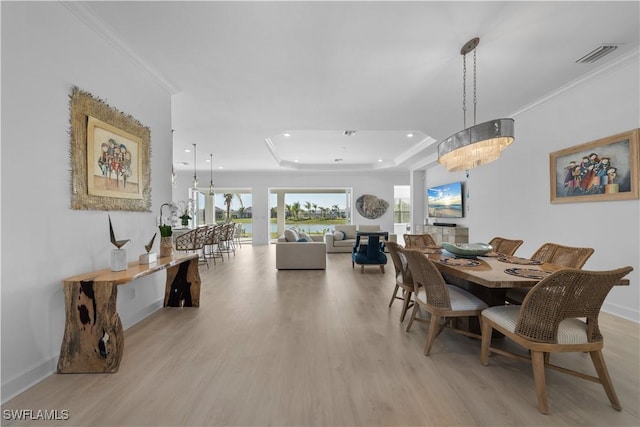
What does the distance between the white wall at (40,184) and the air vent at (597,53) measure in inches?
187

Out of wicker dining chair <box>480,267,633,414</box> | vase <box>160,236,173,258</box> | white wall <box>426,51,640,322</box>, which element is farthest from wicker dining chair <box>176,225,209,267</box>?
wicker dining chair <box>480,267,633,414</box>

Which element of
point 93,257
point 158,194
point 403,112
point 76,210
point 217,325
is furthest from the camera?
point 403,112

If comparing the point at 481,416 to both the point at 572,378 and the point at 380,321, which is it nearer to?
the point at 572,378

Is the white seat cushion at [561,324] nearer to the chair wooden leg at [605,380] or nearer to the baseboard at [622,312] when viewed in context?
the chair wooden leg at [605,380]

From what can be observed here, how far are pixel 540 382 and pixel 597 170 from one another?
297 cm

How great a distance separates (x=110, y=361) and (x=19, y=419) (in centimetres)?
51

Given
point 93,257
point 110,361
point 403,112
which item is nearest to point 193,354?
point 110,361

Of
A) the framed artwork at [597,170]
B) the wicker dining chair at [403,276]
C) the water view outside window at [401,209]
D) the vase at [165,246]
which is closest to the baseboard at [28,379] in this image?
the vase at [165,246]

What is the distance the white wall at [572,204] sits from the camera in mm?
3025

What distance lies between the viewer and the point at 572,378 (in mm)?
2004

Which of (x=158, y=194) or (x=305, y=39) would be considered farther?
(x=158, y=194)


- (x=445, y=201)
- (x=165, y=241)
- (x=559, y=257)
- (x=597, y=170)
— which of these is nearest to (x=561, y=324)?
(x=559, y=257)

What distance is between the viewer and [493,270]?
7.45ft

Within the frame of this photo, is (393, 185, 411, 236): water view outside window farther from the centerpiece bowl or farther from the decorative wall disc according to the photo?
the centerpiece bowl
